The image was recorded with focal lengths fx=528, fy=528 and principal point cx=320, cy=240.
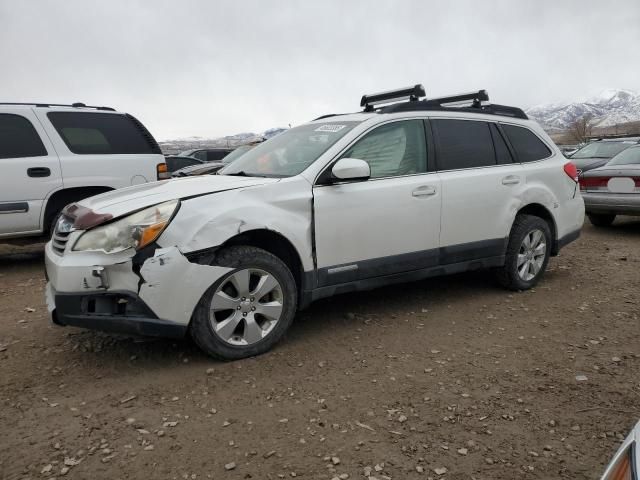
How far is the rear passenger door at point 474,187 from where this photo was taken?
4387 mm

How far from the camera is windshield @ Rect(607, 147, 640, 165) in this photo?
333 inches

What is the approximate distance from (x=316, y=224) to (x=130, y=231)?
1229mm

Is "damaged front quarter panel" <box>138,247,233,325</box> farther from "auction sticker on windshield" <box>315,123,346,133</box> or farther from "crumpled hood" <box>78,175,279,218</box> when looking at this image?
"auction sticker on windshield" <box>315,123,346,133</box>

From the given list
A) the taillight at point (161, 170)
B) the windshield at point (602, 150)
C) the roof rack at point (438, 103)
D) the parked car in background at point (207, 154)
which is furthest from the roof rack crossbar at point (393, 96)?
the parked car in background at point (207, 154)

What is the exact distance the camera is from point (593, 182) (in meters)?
8.34

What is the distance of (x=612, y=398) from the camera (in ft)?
9.84

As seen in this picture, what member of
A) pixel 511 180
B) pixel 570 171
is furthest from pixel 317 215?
pixel 570 171

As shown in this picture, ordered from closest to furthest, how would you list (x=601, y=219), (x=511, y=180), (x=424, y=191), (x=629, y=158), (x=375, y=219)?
(x=375, y=219) → (x=424, y=191) → (x=511, y=180) → (x=629, y=158) → (x=601, y=219)

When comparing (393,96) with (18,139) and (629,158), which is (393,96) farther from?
(629,158)

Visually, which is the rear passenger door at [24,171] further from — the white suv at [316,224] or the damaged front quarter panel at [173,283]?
the damaged front quarter panel at [173,283]

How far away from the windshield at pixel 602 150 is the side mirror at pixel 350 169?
10198mm

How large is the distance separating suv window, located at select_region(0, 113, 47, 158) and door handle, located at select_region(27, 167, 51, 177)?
0.18m

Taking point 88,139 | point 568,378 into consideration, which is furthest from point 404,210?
point 88,139

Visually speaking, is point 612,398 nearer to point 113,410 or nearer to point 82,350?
point 113,410
